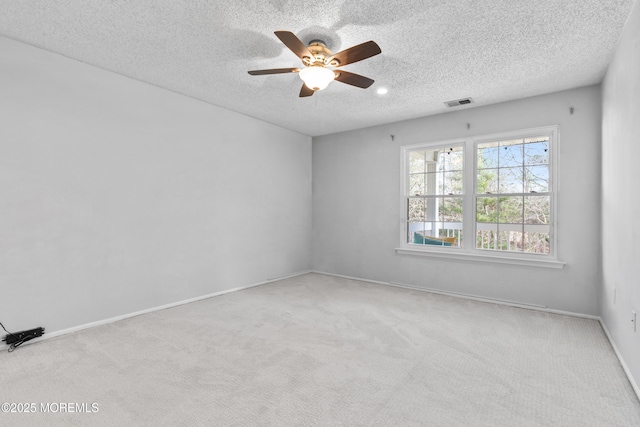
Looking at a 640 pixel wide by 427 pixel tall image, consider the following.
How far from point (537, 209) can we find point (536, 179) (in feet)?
1.23

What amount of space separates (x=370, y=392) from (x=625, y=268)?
2156mm

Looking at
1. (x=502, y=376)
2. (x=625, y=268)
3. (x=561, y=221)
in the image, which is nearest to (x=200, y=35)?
(x=502, y=376)

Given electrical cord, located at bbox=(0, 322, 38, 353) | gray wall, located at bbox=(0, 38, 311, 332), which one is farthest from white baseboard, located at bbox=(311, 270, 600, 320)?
electrical cord, located at bbox=(0, 322, 38, 353)

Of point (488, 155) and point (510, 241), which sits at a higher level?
point (488, 155)

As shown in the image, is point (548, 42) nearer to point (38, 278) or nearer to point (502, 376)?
point (502, 376)

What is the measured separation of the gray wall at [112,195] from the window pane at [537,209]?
146 inches

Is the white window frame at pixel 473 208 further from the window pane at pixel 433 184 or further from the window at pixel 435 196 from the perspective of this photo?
the window pane at pixel 433 184

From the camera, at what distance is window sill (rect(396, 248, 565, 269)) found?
367 centimetres

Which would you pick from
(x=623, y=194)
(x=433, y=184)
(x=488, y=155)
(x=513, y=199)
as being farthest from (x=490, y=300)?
(x=623, y=194)

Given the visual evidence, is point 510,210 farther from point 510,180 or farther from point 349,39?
point 349,39

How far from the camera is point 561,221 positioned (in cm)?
363

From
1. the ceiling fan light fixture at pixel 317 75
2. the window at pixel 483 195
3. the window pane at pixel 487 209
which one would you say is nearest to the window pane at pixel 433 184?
the window at pixel 483 195

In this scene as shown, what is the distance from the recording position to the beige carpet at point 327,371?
1.79 meters

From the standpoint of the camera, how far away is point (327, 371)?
2266 millimetres
